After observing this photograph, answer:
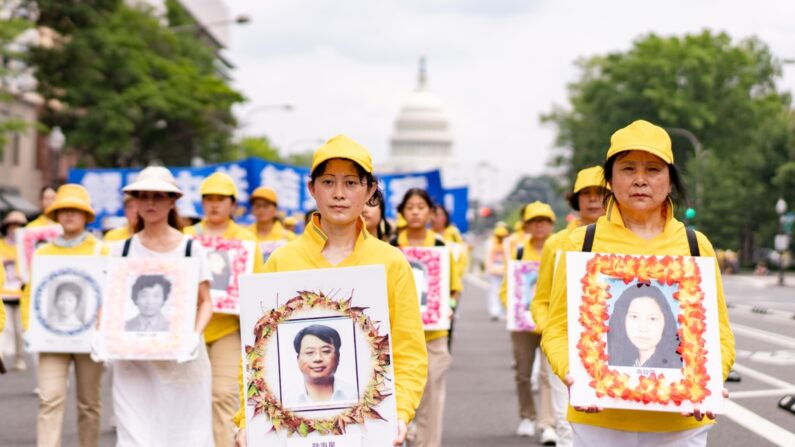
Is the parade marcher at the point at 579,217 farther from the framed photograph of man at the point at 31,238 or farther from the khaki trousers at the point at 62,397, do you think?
the framed photograph of man at the point at 31,238

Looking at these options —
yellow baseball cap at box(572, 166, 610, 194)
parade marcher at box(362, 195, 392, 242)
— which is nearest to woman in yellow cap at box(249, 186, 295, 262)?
parade marcher at box(362, 195, 392, 242)

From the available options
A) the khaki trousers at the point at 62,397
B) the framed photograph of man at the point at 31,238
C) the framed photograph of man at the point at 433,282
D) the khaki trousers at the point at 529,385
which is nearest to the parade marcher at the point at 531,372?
the khaki trousers at the point at 529,385

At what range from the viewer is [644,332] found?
473cm

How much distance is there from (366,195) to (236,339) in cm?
466

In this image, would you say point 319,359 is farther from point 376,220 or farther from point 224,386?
point 224,386

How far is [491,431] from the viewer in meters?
11.1

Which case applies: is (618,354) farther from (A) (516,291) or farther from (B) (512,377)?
(B) (512,377)

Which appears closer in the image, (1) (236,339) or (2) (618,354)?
(2) (618,354)

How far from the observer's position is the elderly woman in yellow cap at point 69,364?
8484mm

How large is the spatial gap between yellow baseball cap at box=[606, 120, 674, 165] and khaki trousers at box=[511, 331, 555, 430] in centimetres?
584

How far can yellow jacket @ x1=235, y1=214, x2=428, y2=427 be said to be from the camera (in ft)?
15.1

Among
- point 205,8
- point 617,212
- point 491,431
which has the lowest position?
point 491,431

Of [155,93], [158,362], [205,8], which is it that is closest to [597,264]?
[158,362]

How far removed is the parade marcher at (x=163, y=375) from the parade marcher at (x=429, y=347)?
1706mm
